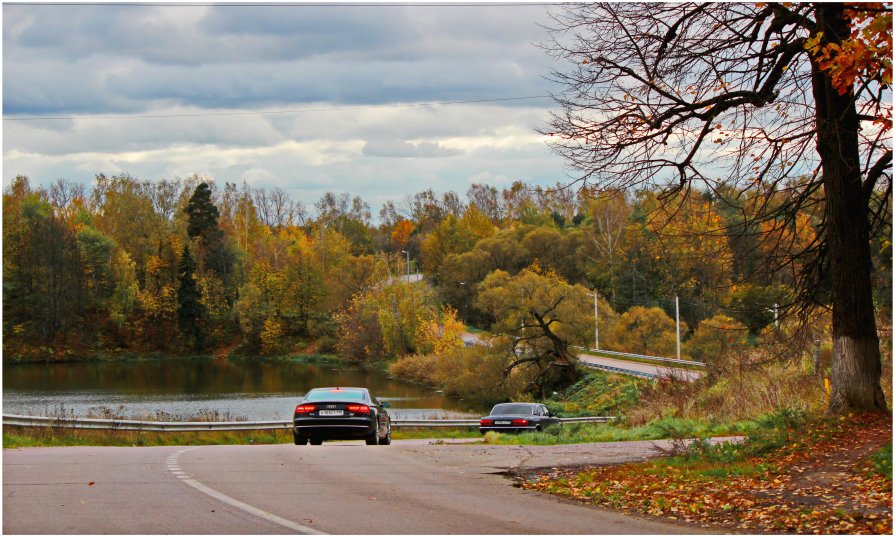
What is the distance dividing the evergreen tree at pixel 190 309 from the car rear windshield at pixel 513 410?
7906cm

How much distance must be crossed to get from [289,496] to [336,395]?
10.5 meters

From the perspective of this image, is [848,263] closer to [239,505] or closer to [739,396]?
[239,505]

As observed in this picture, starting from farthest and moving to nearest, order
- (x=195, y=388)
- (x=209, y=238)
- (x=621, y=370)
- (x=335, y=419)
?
1. (x=209, y=238)
2. (x=195, y=388)
3. (x=621, y=370)
4. (x=335, y=419)

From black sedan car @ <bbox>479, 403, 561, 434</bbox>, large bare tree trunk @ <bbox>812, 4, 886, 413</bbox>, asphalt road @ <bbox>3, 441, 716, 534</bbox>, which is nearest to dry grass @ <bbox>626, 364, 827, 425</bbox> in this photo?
black sedan car @ <bbox>479, 403, 561, 434</bbox>

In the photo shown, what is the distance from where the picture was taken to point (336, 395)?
21375 mm

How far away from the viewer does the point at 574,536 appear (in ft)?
28.8

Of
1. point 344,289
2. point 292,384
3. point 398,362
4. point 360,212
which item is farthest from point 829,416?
point 360,212

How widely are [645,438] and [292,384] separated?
51.9m

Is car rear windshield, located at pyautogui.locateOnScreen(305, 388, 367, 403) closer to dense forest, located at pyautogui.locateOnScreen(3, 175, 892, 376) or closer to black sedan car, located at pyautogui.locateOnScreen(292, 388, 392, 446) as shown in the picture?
black sedan car, located at pyautogui.locateOnScreen(292, 388, 392, 446)

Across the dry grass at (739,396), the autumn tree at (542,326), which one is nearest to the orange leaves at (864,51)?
the dry grass at (739,396)

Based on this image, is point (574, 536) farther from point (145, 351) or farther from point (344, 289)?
point (145, 351)

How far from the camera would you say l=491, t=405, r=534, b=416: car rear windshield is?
31202mm

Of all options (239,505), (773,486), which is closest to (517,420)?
(773,486)

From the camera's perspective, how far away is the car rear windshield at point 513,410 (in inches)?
1228
